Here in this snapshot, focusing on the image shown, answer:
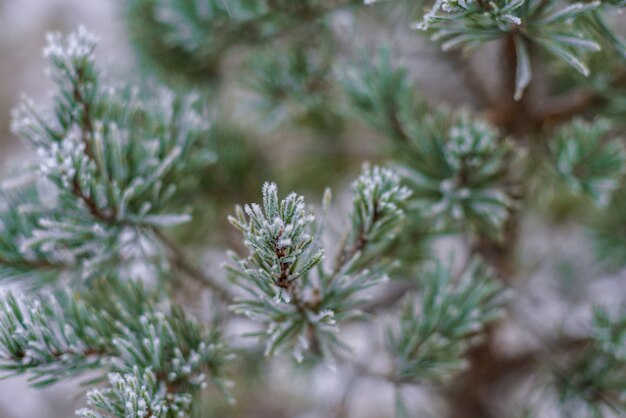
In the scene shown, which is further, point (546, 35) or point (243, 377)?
point (243, 377)

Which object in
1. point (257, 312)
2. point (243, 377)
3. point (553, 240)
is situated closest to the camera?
point (257, 312)

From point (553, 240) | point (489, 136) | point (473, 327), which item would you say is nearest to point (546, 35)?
point (489, 136)

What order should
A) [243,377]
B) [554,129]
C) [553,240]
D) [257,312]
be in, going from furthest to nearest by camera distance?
1. [553,240]
2. [243,377]
3. [554,129]
4. [257,312]

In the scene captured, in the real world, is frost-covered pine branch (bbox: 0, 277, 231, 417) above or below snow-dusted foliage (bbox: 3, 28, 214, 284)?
below

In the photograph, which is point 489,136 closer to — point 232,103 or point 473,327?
point 473,327

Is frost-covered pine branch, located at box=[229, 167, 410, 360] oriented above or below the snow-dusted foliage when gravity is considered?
below

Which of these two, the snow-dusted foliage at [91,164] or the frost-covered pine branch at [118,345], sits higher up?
the snow-dusted foliage at [91,164]

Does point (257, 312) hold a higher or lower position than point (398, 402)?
higher

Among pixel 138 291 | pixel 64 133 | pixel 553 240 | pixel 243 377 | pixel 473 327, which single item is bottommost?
pixel 553 240

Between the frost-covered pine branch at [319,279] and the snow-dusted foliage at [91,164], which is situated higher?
the snow-dusted foliage at [91,164]

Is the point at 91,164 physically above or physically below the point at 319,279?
above
